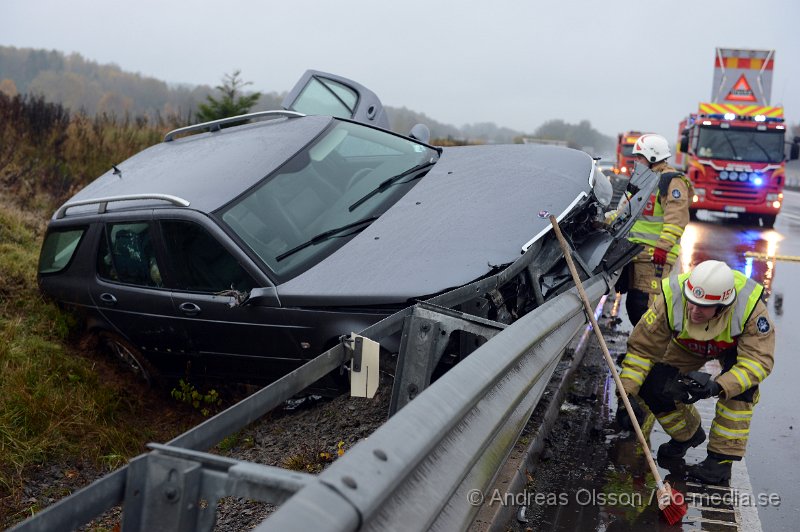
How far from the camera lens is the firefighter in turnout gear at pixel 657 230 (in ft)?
20.9

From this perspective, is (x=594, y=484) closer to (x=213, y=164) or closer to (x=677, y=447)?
(x=677, y=447)

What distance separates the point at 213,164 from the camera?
5.36 metres

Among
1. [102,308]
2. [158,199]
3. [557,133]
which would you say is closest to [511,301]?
[158,199]

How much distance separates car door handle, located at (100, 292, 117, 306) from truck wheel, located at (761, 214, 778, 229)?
15187 mm

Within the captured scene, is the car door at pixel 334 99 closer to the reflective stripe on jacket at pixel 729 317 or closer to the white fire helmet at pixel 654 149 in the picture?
the white fire helmet at pixel 654 149

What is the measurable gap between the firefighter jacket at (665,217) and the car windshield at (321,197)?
1925 mm

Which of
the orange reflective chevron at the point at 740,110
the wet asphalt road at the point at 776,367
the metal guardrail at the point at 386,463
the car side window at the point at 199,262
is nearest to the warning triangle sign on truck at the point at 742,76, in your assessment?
the orange reflective chevron at the point at 740,110

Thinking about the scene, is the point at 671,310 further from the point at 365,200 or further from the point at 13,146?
the point at 13,146

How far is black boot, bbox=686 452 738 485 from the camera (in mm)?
4133

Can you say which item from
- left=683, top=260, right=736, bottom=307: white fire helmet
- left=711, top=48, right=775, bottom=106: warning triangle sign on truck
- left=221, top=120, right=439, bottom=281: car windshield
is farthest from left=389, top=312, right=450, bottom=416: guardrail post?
left=711, top=48, right=775, bottom=106: warning triangle sign on truck

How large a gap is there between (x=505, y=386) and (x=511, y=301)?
5.64ft

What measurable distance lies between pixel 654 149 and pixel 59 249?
180 inches

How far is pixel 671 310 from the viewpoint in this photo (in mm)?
4426

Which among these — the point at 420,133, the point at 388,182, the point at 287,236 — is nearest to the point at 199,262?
the point at 287,236
